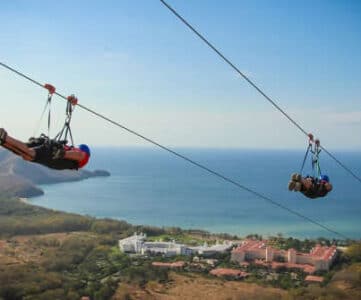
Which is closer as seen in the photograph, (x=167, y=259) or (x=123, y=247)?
(x=167, y=259)

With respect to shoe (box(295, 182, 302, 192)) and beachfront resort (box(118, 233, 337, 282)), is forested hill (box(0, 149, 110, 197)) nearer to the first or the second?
beachfront resort (box(118, 233, 337, 282))

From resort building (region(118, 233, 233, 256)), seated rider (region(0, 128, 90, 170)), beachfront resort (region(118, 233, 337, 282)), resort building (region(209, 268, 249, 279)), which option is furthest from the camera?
resort building (region(118, 233, 233, 256))

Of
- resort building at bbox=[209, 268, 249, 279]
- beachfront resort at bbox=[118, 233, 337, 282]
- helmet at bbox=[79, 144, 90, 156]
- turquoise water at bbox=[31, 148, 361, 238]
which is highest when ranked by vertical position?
turquoise water at bbox=[31, 148, 361, 238]

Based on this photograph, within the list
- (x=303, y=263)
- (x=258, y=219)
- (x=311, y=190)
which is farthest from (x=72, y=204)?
(x=311, y=190)

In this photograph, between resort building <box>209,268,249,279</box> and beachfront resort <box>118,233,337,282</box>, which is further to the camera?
beachfront resort <box>118,233,337,282</box>

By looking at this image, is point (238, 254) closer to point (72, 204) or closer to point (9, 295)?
point (9, 295)

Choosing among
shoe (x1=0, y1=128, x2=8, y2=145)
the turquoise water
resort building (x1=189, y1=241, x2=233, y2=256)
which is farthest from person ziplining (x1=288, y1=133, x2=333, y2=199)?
the turquoise water
